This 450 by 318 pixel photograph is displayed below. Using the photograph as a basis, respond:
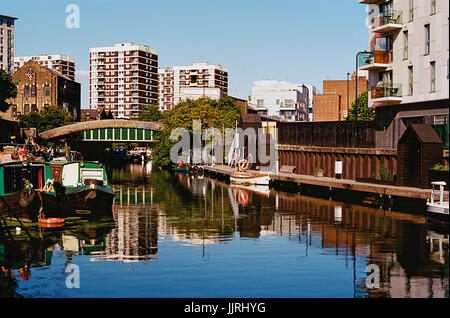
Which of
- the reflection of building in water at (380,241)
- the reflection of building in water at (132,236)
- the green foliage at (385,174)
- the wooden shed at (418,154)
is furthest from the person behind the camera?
the green foliage at (385,174)

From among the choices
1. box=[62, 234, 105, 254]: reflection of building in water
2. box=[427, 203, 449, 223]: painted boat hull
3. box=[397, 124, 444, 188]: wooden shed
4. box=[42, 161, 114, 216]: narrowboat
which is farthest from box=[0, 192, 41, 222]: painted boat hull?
box=[397, 124, 444, 188]: wooden shed

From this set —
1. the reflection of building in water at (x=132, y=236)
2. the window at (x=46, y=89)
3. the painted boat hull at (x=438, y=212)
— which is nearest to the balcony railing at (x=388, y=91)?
the reflection of building in water at (x=132, y=236)

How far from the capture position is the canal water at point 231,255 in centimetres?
2478

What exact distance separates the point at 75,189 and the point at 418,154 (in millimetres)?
26030

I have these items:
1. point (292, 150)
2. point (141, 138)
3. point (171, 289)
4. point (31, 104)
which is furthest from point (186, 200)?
point (31, 104)

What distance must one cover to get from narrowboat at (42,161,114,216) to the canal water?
3.13ft

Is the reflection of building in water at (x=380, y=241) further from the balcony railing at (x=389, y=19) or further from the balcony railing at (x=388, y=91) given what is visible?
the balcony railing at (x=389, y=19)

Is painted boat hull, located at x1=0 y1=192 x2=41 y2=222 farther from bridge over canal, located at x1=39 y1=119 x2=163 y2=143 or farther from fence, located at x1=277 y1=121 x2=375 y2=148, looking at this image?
bridge over canal, located at x1=39 y1=119 x2=163 y2=143

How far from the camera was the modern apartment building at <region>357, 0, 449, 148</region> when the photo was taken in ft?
169

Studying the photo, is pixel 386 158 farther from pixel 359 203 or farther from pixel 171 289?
pixel 171 289

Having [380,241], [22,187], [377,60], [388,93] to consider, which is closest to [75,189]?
[22,187]

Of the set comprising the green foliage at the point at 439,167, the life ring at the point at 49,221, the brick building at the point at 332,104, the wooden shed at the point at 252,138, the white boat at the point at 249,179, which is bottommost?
the life ring at the point at 49,221

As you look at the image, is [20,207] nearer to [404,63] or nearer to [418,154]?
[418,154]

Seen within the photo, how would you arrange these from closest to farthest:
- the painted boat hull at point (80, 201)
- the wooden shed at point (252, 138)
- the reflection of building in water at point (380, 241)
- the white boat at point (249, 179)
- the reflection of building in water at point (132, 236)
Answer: the reflection of building in water at point (380, 241), the reflection of building in water at point (132, 236), the painted boat hull at point (80, 201), the white boat at point (249, 179), the wooden shed at point (252, 138)
